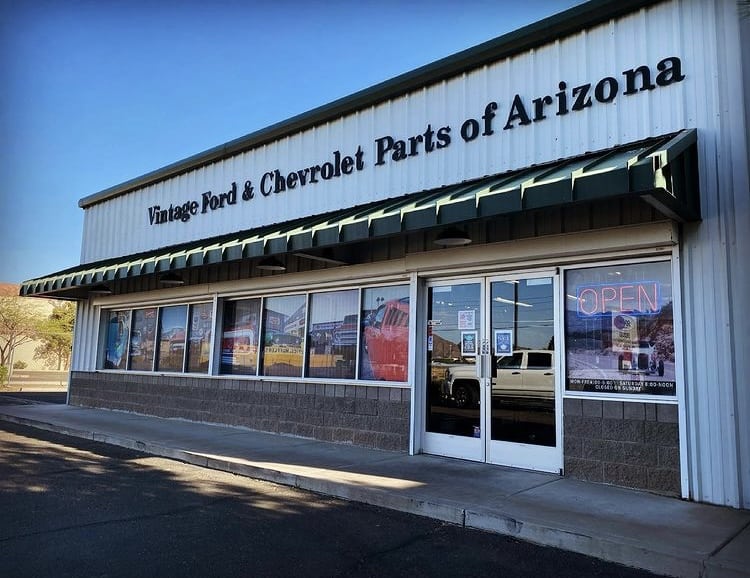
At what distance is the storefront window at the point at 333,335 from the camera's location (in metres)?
10.3

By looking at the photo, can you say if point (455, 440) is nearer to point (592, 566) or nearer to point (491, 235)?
point (491, 235)

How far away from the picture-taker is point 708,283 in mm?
6402

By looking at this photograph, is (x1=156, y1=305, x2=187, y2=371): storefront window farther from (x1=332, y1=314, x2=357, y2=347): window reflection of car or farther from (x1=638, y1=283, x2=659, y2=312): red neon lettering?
(x1=638, y1=283, x2=659, y2=312): red neon lettering

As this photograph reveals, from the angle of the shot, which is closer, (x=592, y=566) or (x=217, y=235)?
(x=592, y=566)

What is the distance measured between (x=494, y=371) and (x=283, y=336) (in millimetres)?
4807

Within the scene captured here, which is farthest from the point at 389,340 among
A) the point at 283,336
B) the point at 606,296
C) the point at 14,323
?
the point at 14,323

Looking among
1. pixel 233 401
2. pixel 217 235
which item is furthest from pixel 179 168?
pixel 233 401

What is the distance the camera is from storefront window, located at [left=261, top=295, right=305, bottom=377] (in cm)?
1120

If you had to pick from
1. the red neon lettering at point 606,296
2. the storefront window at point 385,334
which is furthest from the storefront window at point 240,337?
the red neon lettering at point 606,296

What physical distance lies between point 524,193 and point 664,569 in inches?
150

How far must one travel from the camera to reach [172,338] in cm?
1405

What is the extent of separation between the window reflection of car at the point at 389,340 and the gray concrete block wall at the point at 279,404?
1.16ft

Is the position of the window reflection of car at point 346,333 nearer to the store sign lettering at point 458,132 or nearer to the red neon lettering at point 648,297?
the store sign lettering at point 458,132

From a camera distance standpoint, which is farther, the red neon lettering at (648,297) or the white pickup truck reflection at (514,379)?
the white pickup truck reflection at (514,379)
